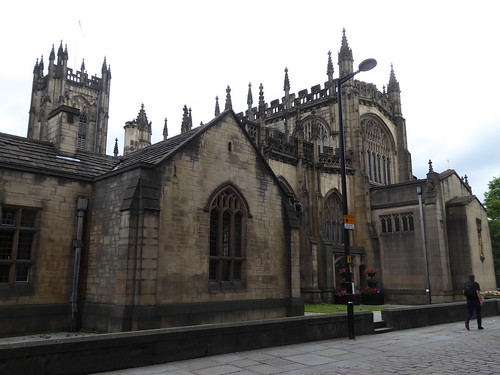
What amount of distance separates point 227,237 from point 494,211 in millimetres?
40247

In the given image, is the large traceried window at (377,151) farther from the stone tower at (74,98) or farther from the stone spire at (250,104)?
the stone tower at (74,98)

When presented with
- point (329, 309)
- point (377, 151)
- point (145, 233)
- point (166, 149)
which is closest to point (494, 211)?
point (377, 151)

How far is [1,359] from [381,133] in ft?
124

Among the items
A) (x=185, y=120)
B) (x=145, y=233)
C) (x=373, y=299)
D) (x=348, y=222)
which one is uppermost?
(x=185, y=120)

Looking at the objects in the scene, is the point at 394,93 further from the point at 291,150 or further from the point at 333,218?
the point at 291,150

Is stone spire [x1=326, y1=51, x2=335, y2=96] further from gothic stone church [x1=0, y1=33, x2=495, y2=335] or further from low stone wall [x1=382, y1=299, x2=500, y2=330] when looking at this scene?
low stone wall [x1=382, y1=299, x2=500, y2=330]

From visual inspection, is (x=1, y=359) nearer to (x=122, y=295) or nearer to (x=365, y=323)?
(x=122, y=295)

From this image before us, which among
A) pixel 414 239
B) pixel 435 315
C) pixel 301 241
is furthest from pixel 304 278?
pixel 435 315

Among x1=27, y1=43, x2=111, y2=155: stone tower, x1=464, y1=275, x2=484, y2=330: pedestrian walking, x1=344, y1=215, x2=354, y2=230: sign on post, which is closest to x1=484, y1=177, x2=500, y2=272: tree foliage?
x1=464, y1=275, x2=484, y2=330: pedestrian walking

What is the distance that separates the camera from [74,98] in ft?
227

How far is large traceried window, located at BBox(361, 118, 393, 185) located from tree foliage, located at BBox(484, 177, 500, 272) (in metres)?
14.5

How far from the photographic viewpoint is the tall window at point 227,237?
1566 cm

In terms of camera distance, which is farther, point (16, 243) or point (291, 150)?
point (291, 150)

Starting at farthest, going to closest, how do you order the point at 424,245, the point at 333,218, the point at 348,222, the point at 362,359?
the point at 333,218
the point at 424,245
the point at 348,222
the point at 362,359
